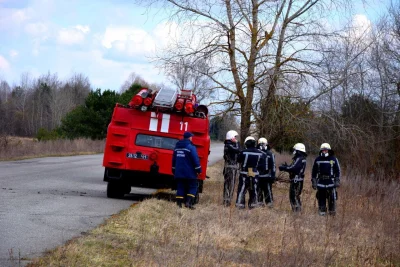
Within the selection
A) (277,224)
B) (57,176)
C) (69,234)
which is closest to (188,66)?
(57,176)

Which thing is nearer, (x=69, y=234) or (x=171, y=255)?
(x=171, y=255)

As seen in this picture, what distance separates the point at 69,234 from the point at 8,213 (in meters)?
2.38

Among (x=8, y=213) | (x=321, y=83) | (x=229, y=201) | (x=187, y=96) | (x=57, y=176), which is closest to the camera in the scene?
(x=8, y=213)

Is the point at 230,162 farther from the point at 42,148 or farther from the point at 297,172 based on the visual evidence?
the point at 42,148

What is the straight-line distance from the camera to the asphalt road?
8773mm

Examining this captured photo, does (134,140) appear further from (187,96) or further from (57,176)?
(57,176)

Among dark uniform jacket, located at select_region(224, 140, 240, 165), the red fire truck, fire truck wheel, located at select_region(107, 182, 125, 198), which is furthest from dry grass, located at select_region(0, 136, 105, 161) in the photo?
dark uniform jacket, located at select_region(224, 140, 240, 165)

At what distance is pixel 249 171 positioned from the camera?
15258 mm

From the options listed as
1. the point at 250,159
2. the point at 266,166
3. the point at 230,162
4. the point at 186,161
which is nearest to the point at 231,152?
the point at 230,162

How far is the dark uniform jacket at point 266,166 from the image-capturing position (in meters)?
16.0

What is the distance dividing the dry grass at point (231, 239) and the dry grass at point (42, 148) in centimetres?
2127

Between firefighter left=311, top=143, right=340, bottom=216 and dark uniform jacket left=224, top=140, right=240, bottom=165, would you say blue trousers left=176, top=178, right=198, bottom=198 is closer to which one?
dark uniform jacket left=224, top=140, right=240, bottom=165

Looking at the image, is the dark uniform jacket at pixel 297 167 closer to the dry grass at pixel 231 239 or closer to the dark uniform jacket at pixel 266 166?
the dark uniform jacket at pixel 266 166

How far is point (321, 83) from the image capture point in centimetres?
2008
